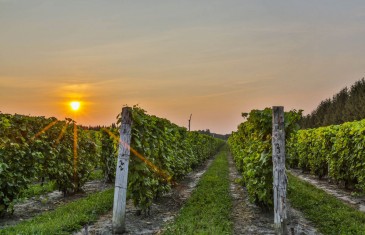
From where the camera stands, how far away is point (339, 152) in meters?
16.2

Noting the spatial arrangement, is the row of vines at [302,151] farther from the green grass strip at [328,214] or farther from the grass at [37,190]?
the grass at [37,190]

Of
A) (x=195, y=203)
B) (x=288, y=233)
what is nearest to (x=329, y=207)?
(x=288, y=233)

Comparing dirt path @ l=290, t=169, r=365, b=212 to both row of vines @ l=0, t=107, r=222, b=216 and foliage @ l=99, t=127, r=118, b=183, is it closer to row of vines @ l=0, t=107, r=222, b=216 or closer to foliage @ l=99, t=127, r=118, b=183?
row of vines @ l=0, t=107, r=222, b=216

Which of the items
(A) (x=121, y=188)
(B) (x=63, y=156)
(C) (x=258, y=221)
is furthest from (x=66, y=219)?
(C) (x=258, y=221)

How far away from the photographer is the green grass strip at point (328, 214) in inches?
339

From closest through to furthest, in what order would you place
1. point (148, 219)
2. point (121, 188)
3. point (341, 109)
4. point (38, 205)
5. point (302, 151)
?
1. point (121, 188)
2. point (148, 219)
3. point (38, 205)
4. point (302, 151)
5. point (341, 109)

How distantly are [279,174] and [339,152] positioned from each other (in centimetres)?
928

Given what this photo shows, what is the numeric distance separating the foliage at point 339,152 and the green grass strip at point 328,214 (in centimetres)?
144

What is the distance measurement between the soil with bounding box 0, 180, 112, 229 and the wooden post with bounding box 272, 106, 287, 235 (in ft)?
21.3

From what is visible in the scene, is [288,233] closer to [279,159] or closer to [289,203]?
[279,159]

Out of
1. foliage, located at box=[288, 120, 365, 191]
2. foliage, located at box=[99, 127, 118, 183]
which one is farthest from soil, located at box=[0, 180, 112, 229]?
foliage, located at box=[288, 120, 365, 191]

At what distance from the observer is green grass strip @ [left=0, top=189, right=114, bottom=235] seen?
25.1ft

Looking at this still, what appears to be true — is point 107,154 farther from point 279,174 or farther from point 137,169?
point 279,174

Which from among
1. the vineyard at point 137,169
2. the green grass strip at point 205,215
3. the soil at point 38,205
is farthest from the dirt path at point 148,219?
the soil at point 38,205
